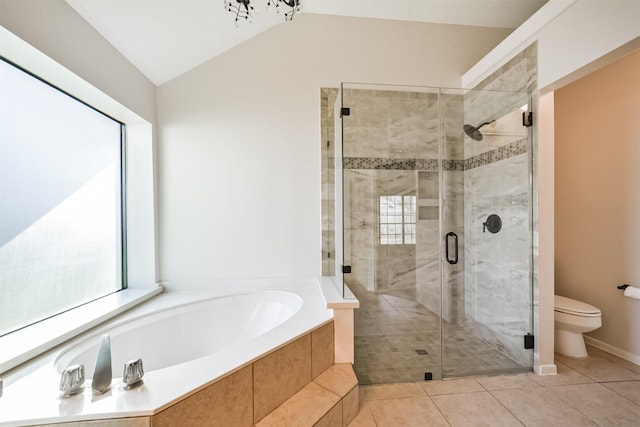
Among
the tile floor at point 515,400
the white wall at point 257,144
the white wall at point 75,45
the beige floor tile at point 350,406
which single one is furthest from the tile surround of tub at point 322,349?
the white wall at point 75,45

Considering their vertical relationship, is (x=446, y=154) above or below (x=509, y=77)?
below

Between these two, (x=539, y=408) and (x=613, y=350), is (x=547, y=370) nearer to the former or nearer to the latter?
(x=539, y=408)

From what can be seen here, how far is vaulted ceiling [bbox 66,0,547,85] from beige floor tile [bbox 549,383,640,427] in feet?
9.79

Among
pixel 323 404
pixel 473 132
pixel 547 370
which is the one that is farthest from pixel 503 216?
pixel 323 404

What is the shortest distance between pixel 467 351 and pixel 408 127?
1872mm

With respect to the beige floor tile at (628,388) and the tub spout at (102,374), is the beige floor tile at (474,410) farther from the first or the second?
the tub spout at (102,374)

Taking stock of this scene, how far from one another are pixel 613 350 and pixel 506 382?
116cm

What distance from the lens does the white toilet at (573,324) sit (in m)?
2.11

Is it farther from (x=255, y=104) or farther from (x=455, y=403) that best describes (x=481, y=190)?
(x=255, y=104)

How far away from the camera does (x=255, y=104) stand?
2.42 m

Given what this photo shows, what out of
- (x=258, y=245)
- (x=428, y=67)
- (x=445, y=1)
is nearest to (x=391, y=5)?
(x=445, y=1)

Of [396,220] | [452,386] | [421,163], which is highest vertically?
[421,163]

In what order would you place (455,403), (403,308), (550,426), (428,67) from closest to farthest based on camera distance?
(550,426) → (455,403) → (403,308) → (428,67)

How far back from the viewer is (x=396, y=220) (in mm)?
2422
